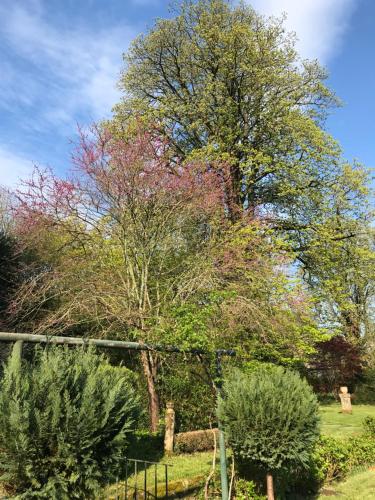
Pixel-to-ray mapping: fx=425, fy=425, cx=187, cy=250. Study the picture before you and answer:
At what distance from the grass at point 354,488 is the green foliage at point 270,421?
1.73 meters

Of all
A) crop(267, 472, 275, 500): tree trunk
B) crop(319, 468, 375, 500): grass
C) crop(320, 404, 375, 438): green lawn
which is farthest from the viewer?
crop(320, 404, 375, 438): green lawn

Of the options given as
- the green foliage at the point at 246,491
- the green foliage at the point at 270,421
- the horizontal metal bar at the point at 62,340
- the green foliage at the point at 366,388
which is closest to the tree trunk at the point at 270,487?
the green foliage at the point at 270,421

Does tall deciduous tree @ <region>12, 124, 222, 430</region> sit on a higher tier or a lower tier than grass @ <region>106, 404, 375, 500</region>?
higher

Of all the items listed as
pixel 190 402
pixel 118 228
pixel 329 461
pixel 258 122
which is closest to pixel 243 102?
pixel 258 122

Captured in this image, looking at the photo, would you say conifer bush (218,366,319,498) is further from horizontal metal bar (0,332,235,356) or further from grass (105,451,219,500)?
horizontal metal bar (0,332,235,356)

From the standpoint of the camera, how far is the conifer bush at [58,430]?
9.32ft

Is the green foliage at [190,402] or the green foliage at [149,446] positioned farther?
the green foliage at [190,402]

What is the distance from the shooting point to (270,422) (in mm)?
4773

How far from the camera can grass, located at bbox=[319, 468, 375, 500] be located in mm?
5980

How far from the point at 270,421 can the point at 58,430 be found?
269cm

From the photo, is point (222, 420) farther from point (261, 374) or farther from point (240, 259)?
point (240, 259)

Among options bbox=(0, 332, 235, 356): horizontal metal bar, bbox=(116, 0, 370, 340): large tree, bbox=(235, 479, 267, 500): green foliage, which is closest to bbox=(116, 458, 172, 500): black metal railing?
bbox=(235, 479, 267, 500): green foliage

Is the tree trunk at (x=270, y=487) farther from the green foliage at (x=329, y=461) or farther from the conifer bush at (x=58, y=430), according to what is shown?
the conifer bush at (x=58, y=430)

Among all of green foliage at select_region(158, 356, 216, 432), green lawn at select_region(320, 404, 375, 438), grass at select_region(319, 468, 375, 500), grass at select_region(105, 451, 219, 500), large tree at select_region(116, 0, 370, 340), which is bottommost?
grass at select_region(319, 468, 375, 500)
